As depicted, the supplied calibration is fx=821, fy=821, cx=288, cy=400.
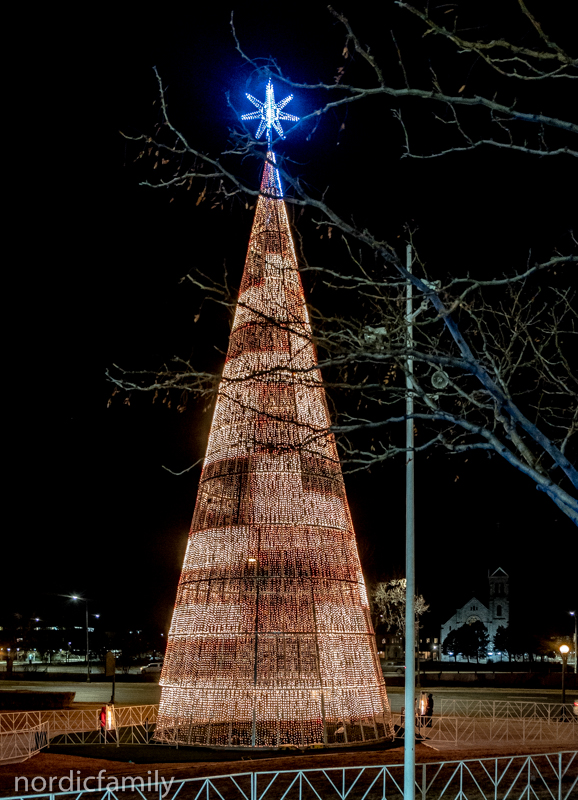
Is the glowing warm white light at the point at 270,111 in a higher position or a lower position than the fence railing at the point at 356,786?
higher

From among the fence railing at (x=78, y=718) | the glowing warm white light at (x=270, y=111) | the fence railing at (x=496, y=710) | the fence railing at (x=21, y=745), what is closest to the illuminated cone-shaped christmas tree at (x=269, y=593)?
the fence railing at (x=21, y=745)

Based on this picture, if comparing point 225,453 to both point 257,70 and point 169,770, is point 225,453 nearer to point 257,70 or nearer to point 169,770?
point 169,770

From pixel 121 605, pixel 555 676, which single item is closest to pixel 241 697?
pixel 555 676

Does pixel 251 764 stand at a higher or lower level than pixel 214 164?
lower

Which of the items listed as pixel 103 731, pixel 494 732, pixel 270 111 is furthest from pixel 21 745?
pixel 270 111

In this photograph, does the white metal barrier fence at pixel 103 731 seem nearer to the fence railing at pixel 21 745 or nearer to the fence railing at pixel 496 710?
the fence railing at pixel 21 745

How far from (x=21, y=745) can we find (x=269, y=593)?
7372 mm

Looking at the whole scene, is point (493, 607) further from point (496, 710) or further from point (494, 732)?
point (494, 732)

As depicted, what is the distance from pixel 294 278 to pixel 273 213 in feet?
5.65

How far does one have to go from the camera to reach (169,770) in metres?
14.1

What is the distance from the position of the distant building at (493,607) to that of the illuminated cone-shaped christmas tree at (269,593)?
124 metres

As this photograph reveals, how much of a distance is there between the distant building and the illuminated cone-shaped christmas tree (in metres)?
124

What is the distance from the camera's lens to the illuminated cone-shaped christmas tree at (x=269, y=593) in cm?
1576

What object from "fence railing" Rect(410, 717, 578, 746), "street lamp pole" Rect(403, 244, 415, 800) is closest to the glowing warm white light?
"street lamp pole" Rect(403, 244, 415, 800)
